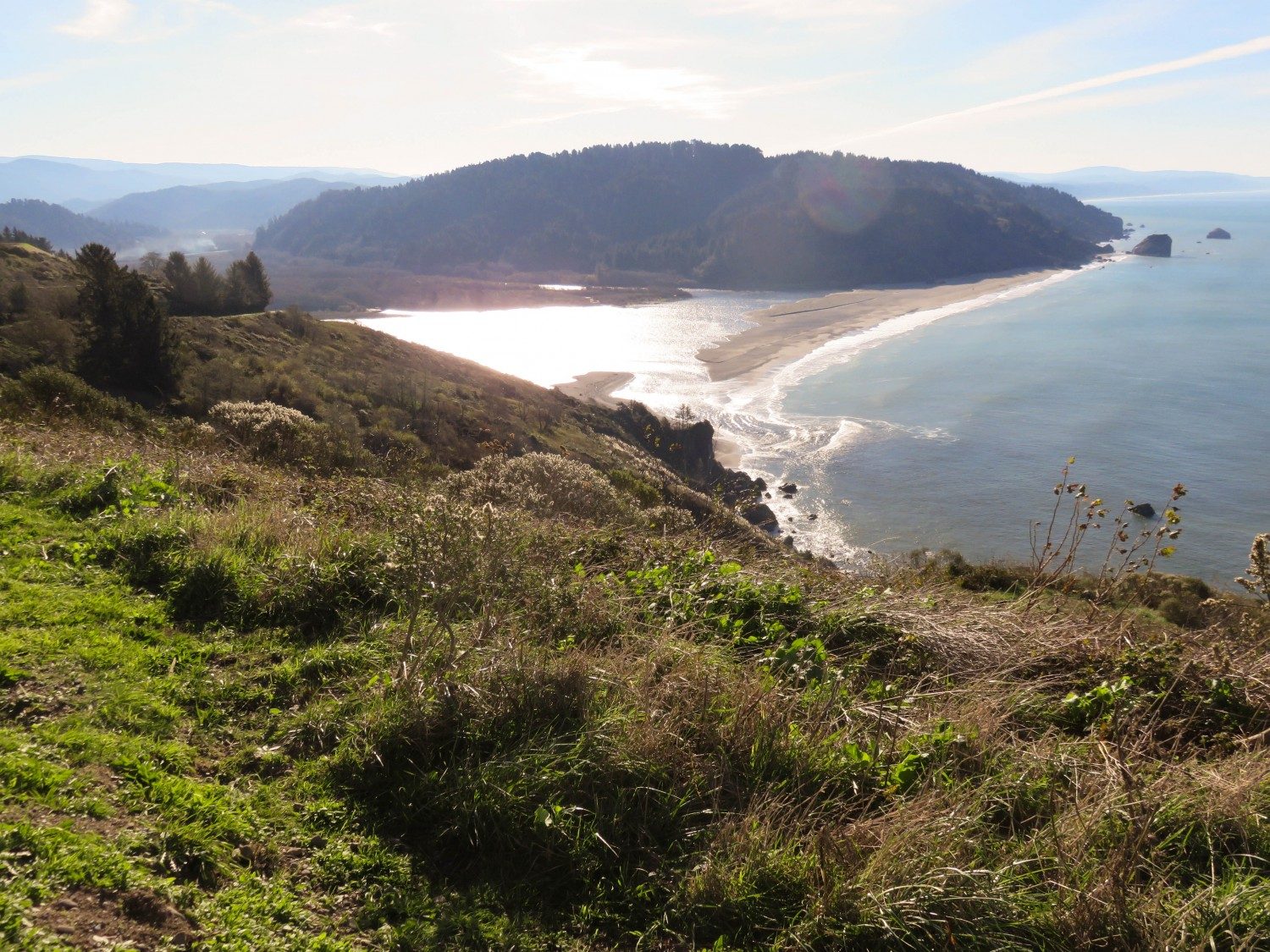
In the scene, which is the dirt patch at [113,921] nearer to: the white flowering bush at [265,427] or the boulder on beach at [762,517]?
the white flowering bush at [265,427]

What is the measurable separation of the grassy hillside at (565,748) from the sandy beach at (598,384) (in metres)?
40.5

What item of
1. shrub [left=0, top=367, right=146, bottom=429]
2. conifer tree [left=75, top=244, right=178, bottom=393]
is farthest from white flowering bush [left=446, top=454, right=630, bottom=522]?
conifer tree [left=75, top=244, right=178, bottom=393]

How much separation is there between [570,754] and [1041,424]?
136ft

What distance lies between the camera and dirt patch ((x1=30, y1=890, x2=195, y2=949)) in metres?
2.11

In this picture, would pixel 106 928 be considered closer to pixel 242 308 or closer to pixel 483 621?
pixel 483 621

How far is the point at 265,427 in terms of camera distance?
12.3 metres

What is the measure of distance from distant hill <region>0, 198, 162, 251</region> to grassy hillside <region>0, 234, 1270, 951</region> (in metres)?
146

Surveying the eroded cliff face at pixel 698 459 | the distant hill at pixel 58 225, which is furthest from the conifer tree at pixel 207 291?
the distant hill at pixel 58 225

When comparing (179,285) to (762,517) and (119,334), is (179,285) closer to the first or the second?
(119,334)

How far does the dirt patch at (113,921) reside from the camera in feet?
6.93

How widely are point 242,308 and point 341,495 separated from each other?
34568 millimetres

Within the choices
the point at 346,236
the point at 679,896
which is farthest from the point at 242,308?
the point at 346,236

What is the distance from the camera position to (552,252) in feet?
449

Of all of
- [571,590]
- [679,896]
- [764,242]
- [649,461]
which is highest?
[764,242]
